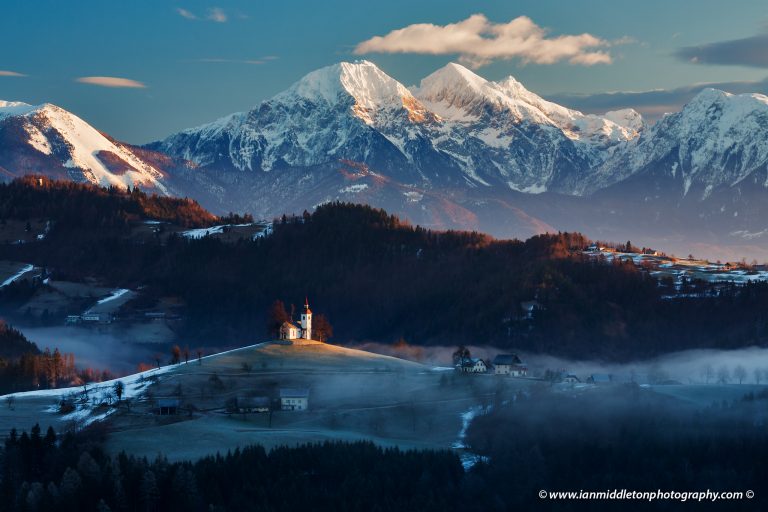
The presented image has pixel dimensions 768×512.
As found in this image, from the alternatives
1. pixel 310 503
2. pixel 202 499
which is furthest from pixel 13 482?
pixel 310 503

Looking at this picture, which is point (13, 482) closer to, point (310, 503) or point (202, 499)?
point (202, 499)

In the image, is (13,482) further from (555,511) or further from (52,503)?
(555,511)

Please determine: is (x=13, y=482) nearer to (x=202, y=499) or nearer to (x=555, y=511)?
(x=202, y=499)

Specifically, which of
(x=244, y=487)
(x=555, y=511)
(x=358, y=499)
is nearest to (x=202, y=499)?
(x=244, y=487)

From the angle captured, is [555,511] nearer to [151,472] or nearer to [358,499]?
[358,499]

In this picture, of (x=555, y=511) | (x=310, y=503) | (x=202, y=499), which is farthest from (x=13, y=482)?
(x=555, y=511)

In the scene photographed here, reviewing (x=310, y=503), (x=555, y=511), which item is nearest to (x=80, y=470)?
(x=310, y=503)
